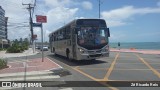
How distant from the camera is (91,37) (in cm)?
2264

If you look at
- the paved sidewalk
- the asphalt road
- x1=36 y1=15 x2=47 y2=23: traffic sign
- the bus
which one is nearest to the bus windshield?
the bus

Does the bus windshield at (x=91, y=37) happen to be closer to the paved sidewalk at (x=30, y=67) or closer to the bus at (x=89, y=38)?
the bus at (x=89, y=38)

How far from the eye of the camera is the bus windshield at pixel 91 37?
73.8 ft

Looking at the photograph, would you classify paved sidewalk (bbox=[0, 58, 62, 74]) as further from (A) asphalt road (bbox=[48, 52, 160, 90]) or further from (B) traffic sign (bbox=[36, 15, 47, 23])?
(B) traffic sign (bbox=[36, 15, 47, 23])

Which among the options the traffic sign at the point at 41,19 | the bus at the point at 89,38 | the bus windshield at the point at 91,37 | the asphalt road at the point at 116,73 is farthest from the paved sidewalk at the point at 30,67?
the traffic sign at the point at 41,19

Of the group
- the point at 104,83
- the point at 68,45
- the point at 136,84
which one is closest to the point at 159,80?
the point at 136,84

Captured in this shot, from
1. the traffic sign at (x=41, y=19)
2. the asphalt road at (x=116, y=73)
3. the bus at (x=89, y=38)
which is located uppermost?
the traffic sign at (x=41, y=19)

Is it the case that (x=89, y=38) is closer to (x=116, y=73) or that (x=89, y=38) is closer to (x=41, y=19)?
(x=41, y=19)

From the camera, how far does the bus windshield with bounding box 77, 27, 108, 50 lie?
885 inches

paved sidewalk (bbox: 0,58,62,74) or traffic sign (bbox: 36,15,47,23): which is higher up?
traffic sign (bbox: 36,15,47,23)

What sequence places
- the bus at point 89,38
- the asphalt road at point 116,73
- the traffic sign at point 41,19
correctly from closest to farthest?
A: the asphalt road at point 116,73 < the bus at point 89,38 < the traffic sign at point 41,19

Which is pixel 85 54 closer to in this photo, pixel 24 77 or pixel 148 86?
pixel 24 77

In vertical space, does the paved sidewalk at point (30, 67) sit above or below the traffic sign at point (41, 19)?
below

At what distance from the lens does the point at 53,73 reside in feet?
53.2
